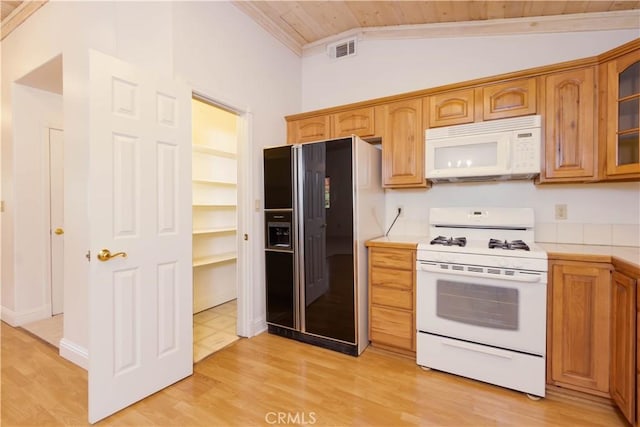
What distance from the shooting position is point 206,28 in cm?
238

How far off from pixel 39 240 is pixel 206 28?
113 inches

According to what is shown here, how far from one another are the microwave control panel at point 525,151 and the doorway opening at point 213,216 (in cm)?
268

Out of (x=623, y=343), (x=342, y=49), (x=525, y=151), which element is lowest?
(x=623, y=343)

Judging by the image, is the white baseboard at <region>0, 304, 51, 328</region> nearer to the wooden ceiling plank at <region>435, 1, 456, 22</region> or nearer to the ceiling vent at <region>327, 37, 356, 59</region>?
the ceiling vent at <region>327, 37, 356, 59</region>

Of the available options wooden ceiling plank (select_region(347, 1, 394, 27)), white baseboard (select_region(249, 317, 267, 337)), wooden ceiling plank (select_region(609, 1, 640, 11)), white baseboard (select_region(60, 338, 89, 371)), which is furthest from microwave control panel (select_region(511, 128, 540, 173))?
white baseboard (select_region(60, 338, 89, 371))

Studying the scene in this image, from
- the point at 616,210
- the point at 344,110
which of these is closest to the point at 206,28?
the point at 344,110

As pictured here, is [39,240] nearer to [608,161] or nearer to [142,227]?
[142,227]

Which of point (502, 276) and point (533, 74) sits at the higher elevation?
point (533, 74)

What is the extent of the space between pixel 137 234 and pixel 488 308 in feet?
7.70

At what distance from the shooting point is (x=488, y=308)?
2.01m

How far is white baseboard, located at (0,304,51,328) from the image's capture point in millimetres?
2990

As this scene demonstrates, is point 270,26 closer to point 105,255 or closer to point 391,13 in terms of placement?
point 391,13

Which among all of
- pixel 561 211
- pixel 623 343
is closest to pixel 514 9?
pixel 561 211

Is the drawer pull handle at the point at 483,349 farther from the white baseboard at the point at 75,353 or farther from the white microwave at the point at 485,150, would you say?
the white baseboard at the point at 75,353
